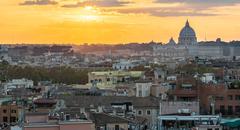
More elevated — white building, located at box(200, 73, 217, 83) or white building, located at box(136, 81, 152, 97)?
white building, located at box(200, 73, 217, 83)

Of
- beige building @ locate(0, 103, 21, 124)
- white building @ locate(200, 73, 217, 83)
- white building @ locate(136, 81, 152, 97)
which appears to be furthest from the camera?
white building @ locate(136, 81, 152, 97)

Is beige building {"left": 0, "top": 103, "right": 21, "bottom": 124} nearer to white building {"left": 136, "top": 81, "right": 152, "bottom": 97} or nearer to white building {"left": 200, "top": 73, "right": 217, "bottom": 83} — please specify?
white building {"left": 200, "top": 73, "right": 217, "bottom": 83}

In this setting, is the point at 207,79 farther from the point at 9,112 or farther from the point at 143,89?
the point at 9,112

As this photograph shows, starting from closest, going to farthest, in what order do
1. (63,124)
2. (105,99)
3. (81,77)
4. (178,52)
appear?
(63,124)
(105,99)
(81,77)
(178,52)

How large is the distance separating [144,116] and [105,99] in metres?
2.85

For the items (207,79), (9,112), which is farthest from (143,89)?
(9,112)

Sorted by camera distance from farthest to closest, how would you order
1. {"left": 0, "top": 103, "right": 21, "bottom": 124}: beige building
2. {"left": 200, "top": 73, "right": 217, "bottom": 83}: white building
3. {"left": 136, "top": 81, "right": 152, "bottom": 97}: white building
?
{"left": 136, "top": 81, "right": 152, "bottom": 97}: white building < {"left": 200, "top": 73, "right": 217, "bottom": 83}: white building < {"left": 0, "top": 103, "right": 21, "bottom": 124}: beige building

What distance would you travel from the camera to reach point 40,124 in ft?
62.4

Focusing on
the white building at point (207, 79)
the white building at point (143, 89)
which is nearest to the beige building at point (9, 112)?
the white building at point (207, 79)

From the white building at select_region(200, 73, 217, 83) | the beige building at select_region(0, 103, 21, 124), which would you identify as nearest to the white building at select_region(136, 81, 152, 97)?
the white building at select_region(200, 73, 217, 83)

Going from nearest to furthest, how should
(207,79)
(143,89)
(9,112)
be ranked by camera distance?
(9,112), (143,89), (207,79)

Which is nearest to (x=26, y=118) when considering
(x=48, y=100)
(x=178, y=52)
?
(x=48, y=100)

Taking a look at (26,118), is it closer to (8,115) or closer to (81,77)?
(8,115)

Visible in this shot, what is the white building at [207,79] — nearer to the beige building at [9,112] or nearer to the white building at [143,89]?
the white building at [143,89]
